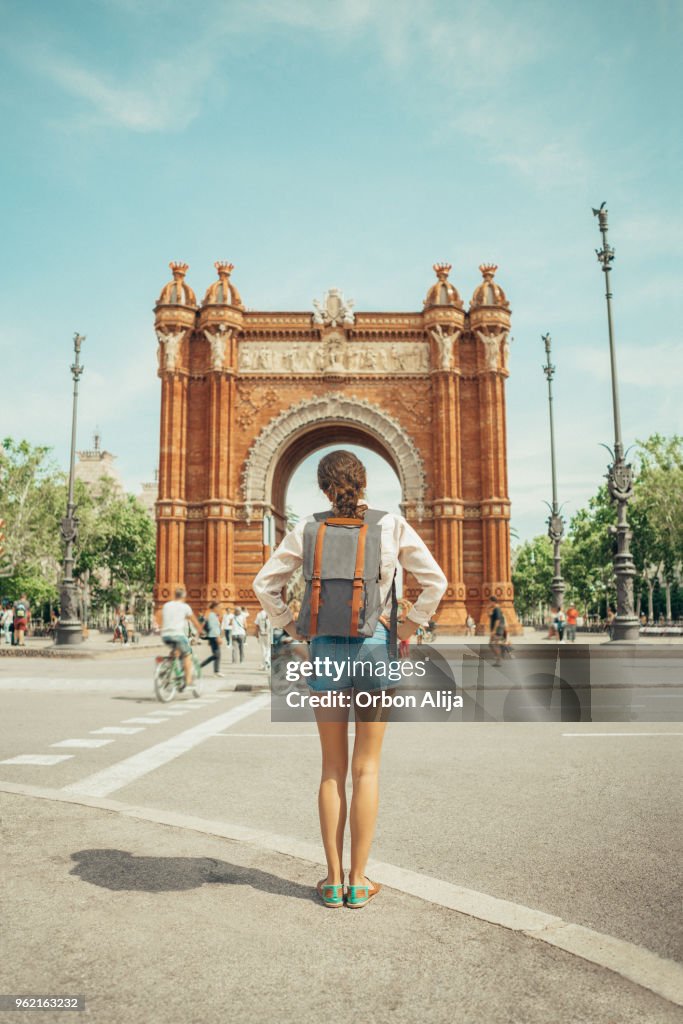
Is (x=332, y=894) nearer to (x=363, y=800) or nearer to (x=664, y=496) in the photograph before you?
(x=363, y=800)

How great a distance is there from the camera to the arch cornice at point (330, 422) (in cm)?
4138

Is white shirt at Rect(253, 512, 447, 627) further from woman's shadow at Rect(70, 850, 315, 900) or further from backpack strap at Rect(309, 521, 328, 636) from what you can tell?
woman's shadow at Rect(70, 850, 315, 900)

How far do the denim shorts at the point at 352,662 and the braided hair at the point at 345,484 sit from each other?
56 cm

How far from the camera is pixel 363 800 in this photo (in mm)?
3826

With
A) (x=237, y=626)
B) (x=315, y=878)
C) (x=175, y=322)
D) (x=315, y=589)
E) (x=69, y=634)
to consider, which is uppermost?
(x=175, y=322)

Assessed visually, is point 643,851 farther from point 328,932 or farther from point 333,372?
point 333,372

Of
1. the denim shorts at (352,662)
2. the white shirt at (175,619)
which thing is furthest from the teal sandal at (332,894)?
the white shirt at (175,619)

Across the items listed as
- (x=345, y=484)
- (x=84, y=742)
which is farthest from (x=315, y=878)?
(x=84, y=742)

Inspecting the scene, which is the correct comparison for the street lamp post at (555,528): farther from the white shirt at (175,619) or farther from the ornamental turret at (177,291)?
the white shirt at (175,619)

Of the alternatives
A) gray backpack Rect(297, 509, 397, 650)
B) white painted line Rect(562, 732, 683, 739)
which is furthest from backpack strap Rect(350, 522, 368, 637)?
white painted line Rect(562, 732, 683, 739)

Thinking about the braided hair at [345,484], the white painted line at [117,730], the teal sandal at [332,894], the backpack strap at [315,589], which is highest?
the braided hair at [345,484]

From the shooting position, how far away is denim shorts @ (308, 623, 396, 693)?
3.80 m

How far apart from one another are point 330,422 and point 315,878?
1512 inches

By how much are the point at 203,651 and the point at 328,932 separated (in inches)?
1052
